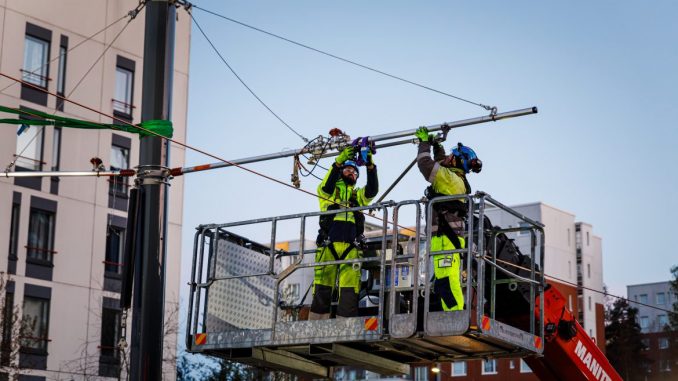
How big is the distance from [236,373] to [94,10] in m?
15.4

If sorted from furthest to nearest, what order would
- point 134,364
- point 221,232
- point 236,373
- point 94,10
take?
point 94,10 < point 236,373 < point 221,232 < point 134,364

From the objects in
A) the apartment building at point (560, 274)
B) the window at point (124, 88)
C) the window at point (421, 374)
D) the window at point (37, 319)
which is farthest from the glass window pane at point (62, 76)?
the window at point (421, 374)

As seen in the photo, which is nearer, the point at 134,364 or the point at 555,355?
the point at 134,364

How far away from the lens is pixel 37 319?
41.7 m

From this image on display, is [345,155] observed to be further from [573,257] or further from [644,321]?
[644,321]

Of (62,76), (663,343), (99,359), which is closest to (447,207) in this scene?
(99,359)

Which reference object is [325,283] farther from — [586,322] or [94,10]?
[586,322]

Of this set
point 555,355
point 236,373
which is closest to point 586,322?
point 236,373

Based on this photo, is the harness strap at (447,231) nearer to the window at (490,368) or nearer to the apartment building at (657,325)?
the window at (490,368)

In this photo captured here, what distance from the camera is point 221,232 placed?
13.3 meters

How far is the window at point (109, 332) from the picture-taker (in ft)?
142

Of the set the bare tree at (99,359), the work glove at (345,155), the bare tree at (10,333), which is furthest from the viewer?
the bare tree at (99,359)

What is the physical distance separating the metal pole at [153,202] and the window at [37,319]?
30.2 m

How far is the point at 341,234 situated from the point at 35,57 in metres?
33.0
